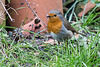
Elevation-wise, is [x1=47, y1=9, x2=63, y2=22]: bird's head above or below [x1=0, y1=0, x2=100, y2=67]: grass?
above

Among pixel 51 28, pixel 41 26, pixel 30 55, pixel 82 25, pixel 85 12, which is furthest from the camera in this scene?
pixel 85 12

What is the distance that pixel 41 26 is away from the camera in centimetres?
356

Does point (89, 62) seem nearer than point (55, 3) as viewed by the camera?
Yes

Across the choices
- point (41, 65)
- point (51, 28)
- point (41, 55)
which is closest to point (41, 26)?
point (51, 28)

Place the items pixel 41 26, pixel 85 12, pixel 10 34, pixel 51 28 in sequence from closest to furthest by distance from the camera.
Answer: pixel 51 28, pixel 10 34, pixel 41 26, pixel 85 12

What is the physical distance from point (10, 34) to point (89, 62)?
1.43 meters

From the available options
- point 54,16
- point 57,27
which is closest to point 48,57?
point 57,27

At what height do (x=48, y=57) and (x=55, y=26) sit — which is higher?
(x=55, y=26)

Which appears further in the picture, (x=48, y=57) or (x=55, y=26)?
(x=55, y=26)

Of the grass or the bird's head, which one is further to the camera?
the bird's head

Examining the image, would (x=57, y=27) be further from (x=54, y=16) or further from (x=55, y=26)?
(x=54, y=16)

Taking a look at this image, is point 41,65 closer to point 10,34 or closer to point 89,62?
point 89,62

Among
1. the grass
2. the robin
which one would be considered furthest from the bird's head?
the grass

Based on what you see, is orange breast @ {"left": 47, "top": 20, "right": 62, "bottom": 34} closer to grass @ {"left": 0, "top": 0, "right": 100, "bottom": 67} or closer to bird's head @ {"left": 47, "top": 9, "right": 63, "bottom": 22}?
bird's head @ {"left": 47, "top": 9, "right": 63, "bottom": 22}
